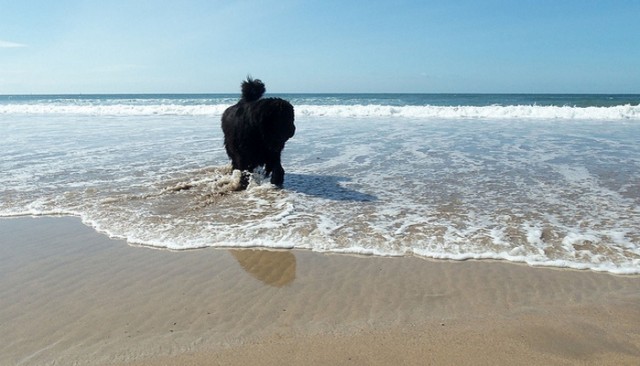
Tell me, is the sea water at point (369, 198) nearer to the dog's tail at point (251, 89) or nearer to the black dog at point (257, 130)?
the black dog at point (257, 130)

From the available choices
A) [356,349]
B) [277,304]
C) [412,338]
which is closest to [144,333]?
[277,304]

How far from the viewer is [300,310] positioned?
3.17 metres

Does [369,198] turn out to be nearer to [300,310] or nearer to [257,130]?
[257,130]

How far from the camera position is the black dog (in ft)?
21.8

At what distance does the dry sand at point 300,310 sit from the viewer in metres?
2.65

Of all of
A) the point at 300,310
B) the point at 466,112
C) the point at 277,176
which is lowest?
the point at 300,310

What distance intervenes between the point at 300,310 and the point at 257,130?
13.3ft

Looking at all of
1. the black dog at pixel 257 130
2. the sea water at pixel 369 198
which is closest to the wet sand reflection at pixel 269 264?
the sea water at pixel 369 198

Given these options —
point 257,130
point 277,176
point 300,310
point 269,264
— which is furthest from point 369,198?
point 300,310

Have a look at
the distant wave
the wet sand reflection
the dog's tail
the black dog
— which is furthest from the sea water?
the distant wave

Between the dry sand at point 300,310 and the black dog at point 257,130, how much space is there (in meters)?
2.76

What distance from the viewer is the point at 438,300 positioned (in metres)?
3.31

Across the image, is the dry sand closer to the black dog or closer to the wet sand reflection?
the wet sand reflection

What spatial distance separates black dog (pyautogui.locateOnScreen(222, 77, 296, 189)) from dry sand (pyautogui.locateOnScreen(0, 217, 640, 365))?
2757 millimetres
